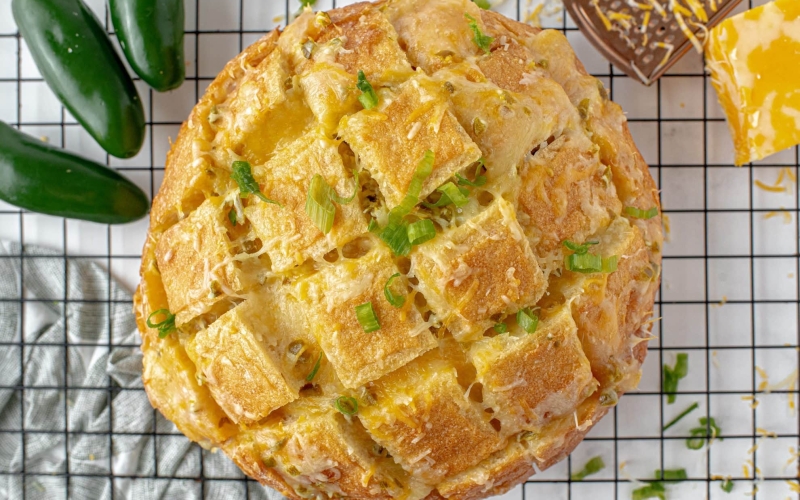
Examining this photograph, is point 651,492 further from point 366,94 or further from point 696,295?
point 366,94

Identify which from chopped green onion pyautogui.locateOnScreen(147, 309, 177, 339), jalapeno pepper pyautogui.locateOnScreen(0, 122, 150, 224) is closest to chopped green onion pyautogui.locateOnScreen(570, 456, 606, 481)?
chopped green onion pyautogui.locateOnScreen(147, 309, 177, 339)

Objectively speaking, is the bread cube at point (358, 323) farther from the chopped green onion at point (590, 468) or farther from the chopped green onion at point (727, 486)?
the chopped green onion at point (727, 486)

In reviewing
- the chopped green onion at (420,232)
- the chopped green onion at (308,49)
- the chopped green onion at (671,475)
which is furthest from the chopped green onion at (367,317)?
the chopped green onion at (671,475)

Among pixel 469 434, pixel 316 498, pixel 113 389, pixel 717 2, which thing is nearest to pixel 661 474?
pixel 469 434

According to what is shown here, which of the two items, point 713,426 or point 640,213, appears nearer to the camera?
point 640,213

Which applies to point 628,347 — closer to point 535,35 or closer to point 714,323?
point 714,323

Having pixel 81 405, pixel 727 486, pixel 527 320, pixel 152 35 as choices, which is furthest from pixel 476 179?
pixel 81 405
